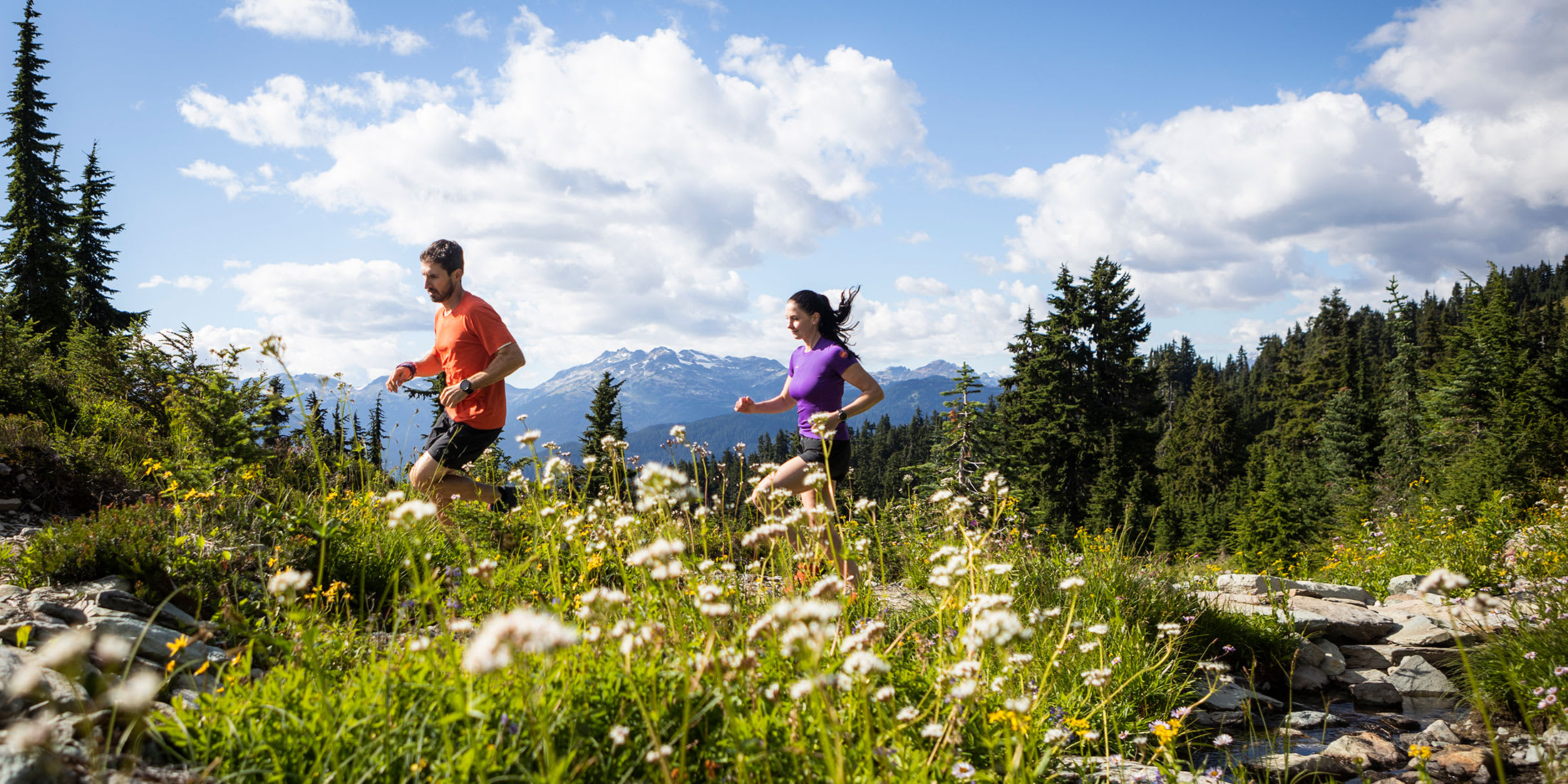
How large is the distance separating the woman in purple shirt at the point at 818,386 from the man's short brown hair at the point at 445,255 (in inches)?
109

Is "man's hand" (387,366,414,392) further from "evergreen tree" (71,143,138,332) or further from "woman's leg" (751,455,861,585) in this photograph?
"evergreen tree" (71,143,138,332)

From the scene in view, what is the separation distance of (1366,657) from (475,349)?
774cm

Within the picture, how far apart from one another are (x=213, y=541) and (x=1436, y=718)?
7684mm

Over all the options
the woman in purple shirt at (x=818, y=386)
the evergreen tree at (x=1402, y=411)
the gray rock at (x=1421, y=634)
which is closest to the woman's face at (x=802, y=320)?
the woman in purple shirt at (x=818, y=386)

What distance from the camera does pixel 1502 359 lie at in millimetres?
32344

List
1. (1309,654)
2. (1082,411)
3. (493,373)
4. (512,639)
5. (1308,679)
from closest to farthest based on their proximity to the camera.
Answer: (512,639)
(1308,679)
(1309,654)
(493,373)
(1082,411)

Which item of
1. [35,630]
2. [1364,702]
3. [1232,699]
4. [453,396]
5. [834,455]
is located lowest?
[1364,702]

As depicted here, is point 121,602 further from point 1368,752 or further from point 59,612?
point 1368,752

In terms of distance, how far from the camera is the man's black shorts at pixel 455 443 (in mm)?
5742

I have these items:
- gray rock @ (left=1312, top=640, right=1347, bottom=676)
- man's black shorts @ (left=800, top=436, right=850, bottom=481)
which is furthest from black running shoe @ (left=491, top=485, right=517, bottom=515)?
gray rock @ (left=1312, top=640, right=1347, bottom=676)


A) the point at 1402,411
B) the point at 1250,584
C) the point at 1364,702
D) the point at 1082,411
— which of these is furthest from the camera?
the point at 1402,411

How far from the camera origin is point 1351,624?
585 cm

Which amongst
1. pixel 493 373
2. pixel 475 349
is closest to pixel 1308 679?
pixel 493 373

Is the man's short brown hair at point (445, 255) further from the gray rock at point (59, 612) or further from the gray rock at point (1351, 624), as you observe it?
the gray rock at point (1351, 624)
